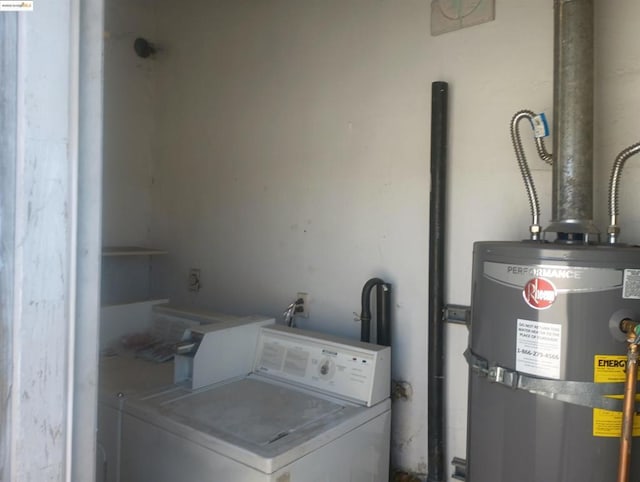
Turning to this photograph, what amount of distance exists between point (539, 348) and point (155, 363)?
1.58 metres

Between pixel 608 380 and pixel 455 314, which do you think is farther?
pixel 455 314

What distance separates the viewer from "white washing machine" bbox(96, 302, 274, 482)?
1.72 meters

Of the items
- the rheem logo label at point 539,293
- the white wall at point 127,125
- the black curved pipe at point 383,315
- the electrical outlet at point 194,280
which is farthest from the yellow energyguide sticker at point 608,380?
the white wall at point 127,125

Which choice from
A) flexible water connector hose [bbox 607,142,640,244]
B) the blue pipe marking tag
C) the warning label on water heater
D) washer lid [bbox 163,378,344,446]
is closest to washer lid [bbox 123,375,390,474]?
washer lid [bbox 163,378,344,446]

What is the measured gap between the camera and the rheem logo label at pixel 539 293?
3.65ft

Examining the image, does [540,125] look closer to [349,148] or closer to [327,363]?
[349,148]

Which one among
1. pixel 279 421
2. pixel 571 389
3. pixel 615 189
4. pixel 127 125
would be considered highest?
pixel 127 125

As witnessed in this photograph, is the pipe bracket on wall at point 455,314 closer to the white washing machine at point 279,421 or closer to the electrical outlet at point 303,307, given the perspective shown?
the white washing machine at point 279,421

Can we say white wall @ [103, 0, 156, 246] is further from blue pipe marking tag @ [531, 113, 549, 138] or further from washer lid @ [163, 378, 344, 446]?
blue pipe marking tag @ [531, 113, 549, 138]

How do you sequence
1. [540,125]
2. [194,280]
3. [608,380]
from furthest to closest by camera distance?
[194,280] < [540,125] < [608,380]

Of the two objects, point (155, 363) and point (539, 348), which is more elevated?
point (539, 348)

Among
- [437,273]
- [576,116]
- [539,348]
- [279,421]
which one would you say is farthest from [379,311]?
[576,116]

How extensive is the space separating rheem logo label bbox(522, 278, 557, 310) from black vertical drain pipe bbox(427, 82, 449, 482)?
0.63m

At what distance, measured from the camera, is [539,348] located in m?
1.13
